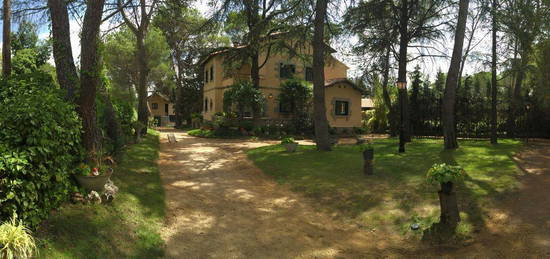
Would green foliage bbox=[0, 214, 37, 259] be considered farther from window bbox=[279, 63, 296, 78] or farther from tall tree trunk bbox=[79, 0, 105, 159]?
window bbox=[279, 63, 296, 78]

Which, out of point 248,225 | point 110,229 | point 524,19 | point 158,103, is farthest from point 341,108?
point 158,103

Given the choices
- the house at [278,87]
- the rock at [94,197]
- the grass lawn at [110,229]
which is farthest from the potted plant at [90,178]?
the house at [278,87]

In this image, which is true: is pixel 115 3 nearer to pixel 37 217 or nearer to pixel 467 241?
pixel 37 217

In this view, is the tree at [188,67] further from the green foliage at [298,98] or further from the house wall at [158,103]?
the house wall at [158,103]

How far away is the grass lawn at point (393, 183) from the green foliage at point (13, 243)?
5.67 meters

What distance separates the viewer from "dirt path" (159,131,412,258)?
19.3ft

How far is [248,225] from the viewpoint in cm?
698

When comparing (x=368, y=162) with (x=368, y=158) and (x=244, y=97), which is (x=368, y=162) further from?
(x=244, y=97)

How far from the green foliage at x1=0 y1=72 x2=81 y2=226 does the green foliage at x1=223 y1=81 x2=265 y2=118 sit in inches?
773

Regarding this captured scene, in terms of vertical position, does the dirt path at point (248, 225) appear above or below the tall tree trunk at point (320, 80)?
below

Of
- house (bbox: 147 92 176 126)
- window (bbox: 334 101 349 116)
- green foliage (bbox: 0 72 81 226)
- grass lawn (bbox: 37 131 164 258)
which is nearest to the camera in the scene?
green foliage (bbox: 0 72 81 226)

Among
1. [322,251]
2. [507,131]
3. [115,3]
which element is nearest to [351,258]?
[322,251]

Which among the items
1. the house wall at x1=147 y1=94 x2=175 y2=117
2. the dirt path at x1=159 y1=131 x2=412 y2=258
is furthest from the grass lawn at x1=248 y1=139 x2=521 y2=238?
the house wall at x1=147 y1=94 x2=175 y2=117

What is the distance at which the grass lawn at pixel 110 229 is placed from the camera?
4.68 m
